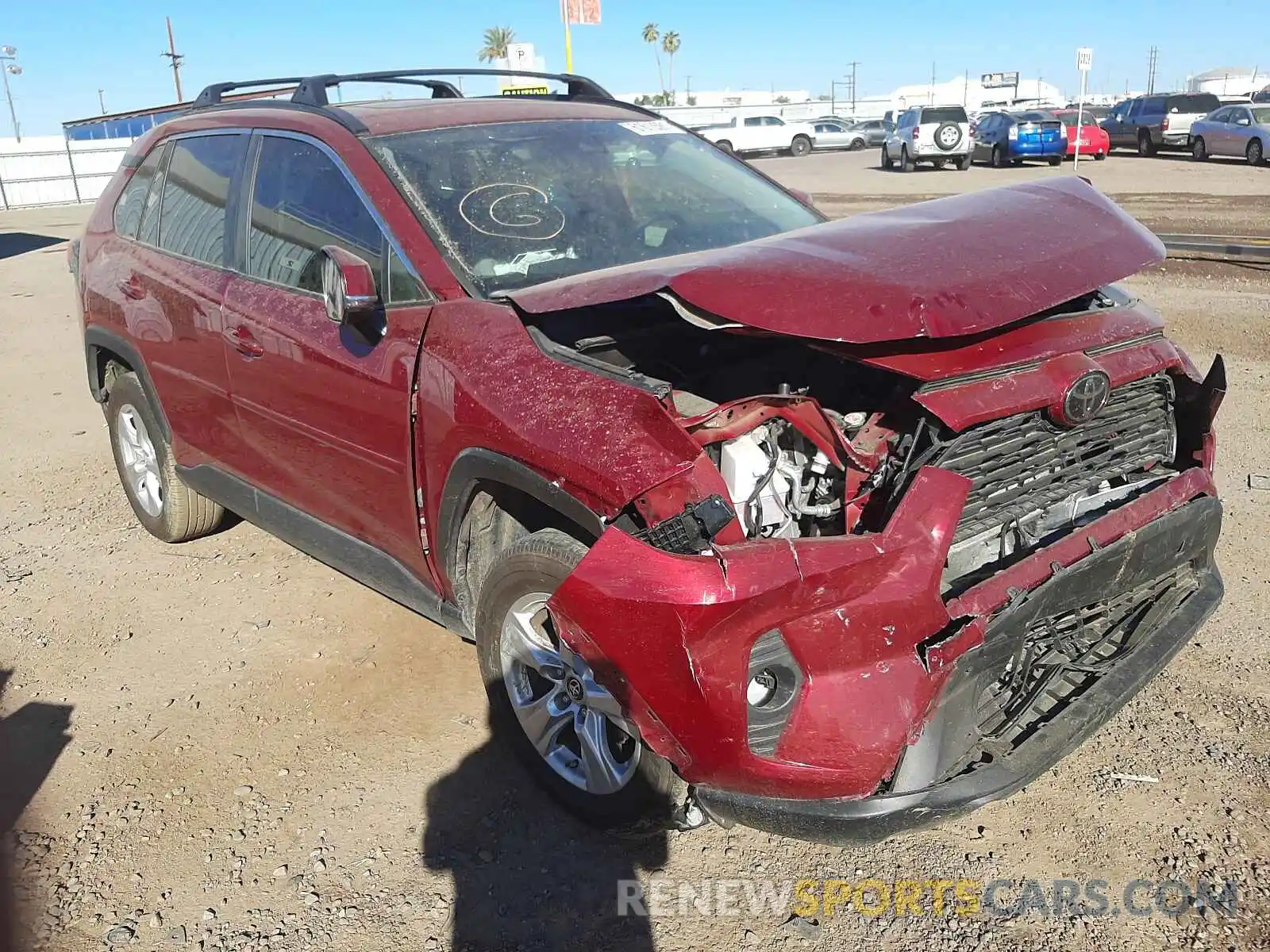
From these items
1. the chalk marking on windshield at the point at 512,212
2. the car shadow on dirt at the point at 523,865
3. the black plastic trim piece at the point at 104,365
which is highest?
the chalk marking on windshield at the point at 512,212

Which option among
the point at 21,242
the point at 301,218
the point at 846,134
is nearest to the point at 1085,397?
the point at 301,218

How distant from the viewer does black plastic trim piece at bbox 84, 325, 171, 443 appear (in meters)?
4.59

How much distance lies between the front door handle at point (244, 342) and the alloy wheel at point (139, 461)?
4.60 ft

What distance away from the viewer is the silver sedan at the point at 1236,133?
23.6 metres

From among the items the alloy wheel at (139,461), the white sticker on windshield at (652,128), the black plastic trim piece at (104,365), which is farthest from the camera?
the alloy wheel at (139,461)

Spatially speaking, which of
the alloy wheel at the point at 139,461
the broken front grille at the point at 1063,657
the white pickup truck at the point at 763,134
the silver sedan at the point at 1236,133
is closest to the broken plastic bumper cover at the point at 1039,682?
the broken front grille at the point at 1063,657

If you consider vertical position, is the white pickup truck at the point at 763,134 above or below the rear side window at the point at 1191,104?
below

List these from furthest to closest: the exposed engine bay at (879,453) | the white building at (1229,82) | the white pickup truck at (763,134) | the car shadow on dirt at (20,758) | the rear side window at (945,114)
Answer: the white building at (1229,82), the white pickup truck at (763,134), the rear side window at (945,114), the car shadow on dirt at (20,758), the exposed engine bay at (879,453)

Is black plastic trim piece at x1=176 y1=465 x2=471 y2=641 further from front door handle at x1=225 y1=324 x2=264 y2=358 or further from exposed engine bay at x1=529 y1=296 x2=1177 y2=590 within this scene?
exposed engine bay at x1=529 y1=296 x2=1177 y2=590

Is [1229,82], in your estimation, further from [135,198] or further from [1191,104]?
[135,198]

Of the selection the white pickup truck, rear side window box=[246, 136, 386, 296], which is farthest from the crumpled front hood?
the white pickup truck

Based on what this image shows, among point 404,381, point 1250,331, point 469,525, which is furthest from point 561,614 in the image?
point 1250,331

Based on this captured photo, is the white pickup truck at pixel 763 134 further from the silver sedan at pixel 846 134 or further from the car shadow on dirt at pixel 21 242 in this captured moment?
the car shadow on dirt at pixel 21 242

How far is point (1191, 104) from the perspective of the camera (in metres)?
28.1
